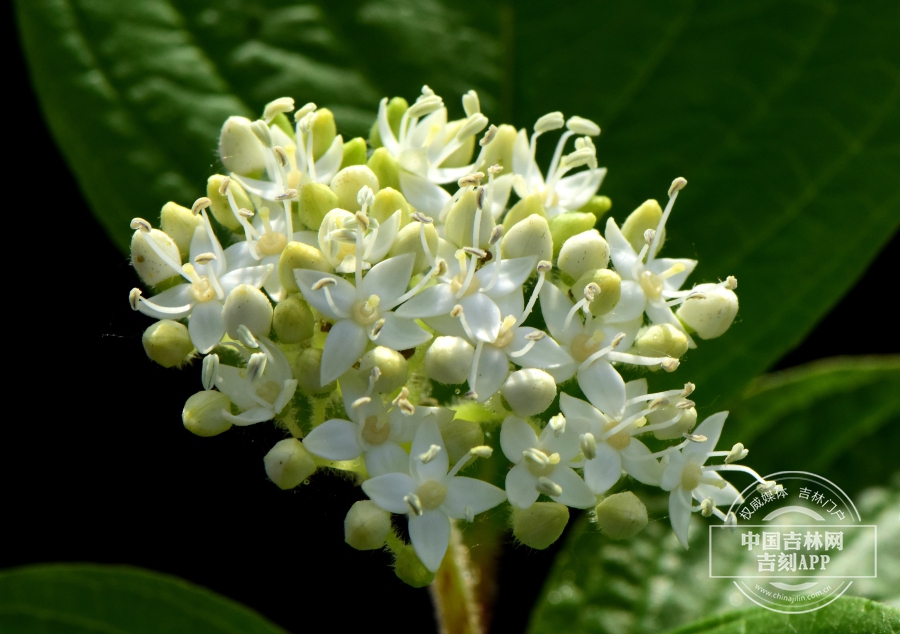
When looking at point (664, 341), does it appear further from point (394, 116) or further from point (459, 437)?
point (394, 116)

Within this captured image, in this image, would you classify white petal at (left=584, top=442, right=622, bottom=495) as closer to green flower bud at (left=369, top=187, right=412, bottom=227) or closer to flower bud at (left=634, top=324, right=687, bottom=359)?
flower bud at (left=634, top=324, right=687, bottom=359)

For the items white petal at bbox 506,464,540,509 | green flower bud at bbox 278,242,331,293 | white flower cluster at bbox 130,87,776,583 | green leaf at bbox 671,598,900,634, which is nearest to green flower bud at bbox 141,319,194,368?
white flower cluster at bbox 130,87,776,583

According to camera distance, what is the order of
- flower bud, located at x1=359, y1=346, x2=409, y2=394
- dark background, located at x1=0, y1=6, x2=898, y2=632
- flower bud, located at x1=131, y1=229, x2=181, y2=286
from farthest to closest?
1. dark background, located at x1=0, y1=6, x2=898, y2=632
2. flower bud, located at x1=131, y1=229, x2=181, y2=286
3. flower bud, located at x1=359, y1=346, x2=409, y2=394

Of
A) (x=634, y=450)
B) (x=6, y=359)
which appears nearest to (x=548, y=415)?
(x=634, y=450)

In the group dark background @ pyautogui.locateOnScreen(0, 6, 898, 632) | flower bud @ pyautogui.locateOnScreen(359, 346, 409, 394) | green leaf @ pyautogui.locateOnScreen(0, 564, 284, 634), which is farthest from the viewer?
dark background @ pyautogui.locateOnScreen(0, 6, 898, 632)

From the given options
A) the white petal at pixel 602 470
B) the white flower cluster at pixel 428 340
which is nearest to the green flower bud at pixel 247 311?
the white flower cluster at pixel 428 340

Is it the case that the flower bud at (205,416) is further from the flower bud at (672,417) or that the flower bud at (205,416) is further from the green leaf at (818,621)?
the green leaf at (818,621)
